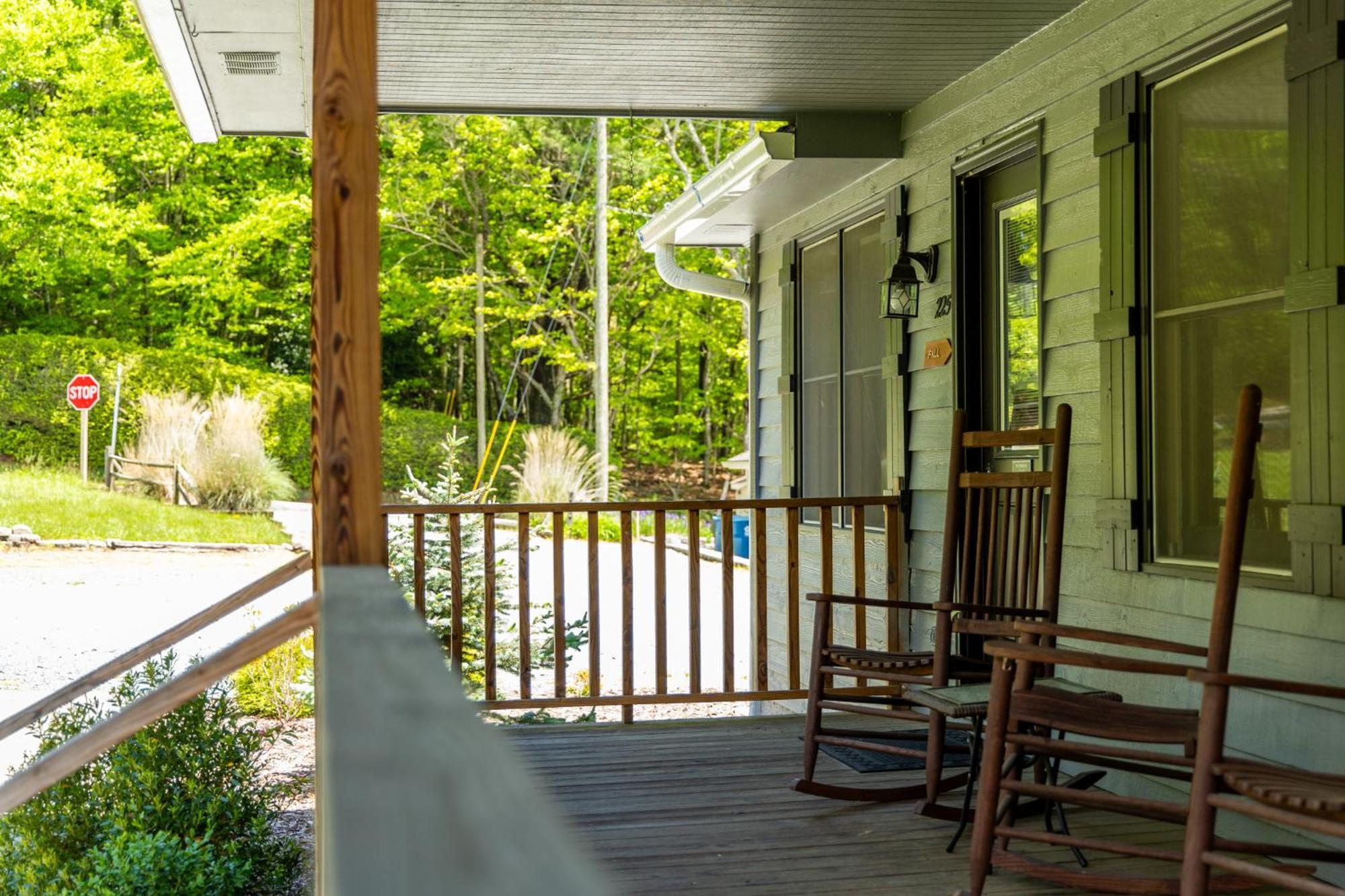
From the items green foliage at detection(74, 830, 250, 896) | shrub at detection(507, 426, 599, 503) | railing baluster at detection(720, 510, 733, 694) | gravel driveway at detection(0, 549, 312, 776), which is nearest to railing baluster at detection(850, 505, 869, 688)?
railing baluster at detection(720, 510, 733, 694)

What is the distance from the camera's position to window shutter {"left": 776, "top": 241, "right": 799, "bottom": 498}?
6.59 meters

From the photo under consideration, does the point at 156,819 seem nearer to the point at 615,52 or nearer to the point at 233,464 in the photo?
the point at 615,52

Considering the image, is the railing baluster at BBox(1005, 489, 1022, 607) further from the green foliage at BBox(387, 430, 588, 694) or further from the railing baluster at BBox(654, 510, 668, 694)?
the green foliage at BBox(387, 430, 588, 694)

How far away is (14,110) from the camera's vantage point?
19.5m

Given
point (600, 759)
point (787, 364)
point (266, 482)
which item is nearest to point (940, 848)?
point (600, 759)

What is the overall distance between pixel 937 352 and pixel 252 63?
2.58 meters

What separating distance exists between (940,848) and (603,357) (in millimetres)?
14547

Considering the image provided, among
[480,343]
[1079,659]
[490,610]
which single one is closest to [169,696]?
[1079,659]

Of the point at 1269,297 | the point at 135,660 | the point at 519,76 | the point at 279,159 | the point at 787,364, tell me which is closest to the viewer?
the point at 135,660

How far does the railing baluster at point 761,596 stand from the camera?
16.1 feet

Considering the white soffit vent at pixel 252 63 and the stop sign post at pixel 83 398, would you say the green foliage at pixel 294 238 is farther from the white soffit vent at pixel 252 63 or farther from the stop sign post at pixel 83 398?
the white soffit vent at pixel 252 63

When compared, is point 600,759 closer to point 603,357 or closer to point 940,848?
point 940,848

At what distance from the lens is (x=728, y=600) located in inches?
196

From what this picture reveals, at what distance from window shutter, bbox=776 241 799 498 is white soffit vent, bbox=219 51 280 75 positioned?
2.82 m
